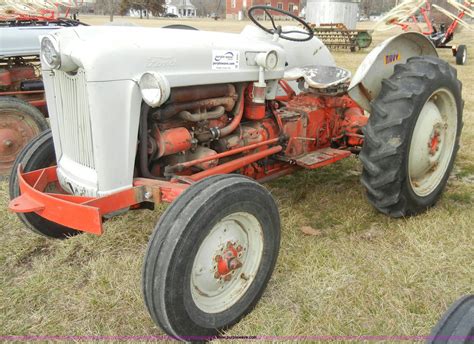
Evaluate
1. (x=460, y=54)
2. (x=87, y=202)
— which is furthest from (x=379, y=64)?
(x=460, y=54)

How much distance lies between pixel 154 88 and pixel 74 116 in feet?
1.68

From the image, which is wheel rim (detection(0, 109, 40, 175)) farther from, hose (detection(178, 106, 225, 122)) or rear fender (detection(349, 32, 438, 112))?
rear fender (detection(349, 32, 438, 112))

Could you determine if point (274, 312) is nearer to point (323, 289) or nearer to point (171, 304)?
point (323, 289)

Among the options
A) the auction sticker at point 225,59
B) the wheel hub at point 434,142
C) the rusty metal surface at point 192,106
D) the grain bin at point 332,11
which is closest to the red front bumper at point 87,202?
the rusty metal surface at point 192,106

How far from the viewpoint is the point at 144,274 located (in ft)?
6.50

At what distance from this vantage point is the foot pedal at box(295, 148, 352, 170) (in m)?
3.27

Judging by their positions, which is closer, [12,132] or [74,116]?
Answer: [74,116]

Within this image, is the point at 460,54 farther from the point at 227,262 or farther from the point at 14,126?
the point at 227,262

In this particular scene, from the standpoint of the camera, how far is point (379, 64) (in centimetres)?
324

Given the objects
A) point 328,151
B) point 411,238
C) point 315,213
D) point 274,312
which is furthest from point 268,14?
point 274,312

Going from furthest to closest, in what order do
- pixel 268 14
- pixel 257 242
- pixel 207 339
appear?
1. pixel 268 14
2. pixel 257 242
3. pixel 207 339

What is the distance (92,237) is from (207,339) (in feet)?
4.43

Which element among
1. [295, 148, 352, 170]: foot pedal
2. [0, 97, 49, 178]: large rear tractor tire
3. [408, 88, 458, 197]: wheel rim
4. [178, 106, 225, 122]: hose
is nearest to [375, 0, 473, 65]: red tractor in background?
[408, 88, 458, 197]: wheel rim

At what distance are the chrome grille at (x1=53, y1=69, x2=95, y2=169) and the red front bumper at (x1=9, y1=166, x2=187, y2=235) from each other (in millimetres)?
250
